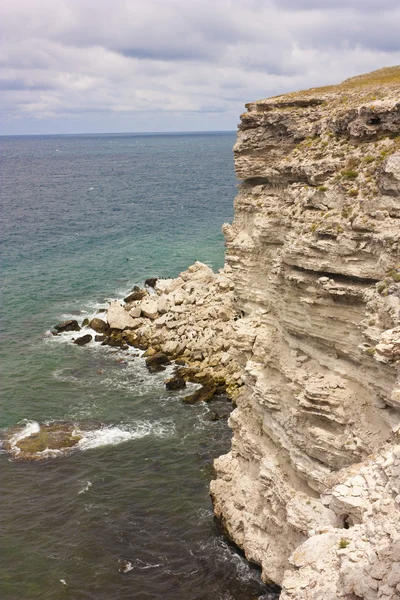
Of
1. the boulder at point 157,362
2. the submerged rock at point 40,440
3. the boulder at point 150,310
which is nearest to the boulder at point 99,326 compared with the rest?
the boulder at point 150,310

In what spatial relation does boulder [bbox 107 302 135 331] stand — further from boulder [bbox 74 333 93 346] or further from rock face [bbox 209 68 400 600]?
rock face [bbox 209 68 400 600]

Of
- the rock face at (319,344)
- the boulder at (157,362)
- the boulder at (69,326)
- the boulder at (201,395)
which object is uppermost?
the rock face at (319,344)

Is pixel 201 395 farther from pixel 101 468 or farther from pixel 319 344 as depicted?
pixel 319 344

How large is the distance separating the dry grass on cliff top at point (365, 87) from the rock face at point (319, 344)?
144 mm

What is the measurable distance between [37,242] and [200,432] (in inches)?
2705

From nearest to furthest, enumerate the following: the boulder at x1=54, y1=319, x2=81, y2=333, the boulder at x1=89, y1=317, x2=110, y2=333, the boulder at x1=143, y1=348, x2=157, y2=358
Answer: the boulder at x1=143, y1=348, x2=157, y2=358
the boulder at x1=89, y1=317, x2=110, y2=333
the boulder at x1=54, y1=319, x2=81, y2=333

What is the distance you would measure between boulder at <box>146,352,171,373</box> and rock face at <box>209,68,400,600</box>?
870 inches

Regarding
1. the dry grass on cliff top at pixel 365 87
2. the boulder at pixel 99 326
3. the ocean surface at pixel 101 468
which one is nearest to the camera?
the dry grass on cliff top at pixel 365 87

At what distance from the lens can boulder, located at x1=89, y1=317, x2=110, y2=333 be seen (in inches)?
2483

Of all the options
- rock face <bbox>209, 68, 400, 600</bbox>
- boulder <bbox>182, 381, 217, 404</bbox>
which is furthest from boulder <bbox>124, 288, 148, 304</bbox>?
rock face <bbox>209, 68, 400, 600</bbox>

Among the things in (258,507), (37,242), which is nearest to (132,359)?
(258,507)

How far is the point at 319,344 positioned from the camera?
24422 millimetres

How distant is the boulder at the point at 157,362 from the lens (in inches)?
2117

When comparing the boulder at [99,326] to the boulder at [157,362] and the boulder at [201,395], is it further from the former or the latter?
the boulder at [201,395]
